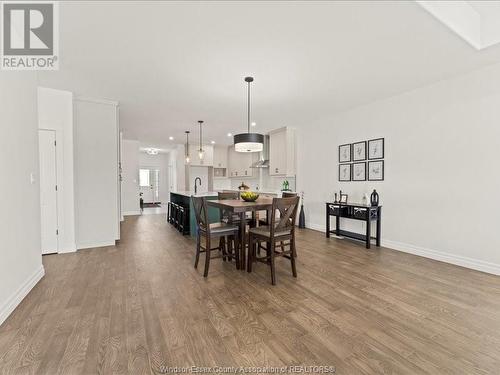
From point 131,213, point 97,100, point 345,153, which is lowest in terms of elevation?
point 131,213

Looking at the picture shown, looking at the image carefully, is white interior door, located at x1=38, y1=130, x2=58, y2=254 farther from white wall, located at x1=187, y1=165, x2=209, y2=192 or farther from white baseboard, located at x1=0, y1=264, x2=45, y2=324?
white wall, located at x1=187, y1=165, x2=209, y2=192

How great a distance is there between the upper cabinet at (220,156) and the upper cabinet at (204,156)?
218 millimetres

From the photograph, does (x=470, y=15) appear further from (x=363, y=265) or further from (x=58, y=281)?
(x=58, y=281)

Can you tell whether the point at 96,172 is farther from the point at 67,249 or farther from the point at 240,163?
the point at 240,163

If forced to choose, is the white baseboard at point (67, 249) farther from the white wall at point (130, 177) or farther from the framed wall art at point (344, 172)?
the framed wall art at point (344, 172)

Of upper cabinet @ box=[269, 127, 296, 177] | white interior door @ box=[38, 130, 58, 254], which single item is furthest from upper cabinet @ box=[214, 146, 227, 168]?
white interior door @ box=[38, 130, 58, 254]

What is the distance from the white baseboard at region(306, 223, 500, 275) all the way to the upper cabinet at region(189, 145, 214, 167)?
6.03 meters

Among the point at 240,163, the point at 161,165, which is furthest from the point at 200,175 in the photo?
the point at 161,165

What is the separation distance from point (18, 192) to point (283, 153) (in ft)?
16.6

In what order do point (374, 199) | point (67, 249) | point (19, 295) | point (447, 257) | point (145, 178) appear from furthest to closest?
1. point (145, 178)
2. point (374, 199)
3. point (67, 249)
4. point (447, 257)
5. point (19, 295)

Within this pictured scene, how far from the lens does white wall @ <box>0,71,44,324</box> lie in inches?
81.0

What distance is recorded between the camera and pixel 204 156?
8344 millimetres

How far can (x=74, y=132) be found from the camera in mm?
3900

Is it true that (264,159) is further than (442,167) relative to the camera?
Yes
